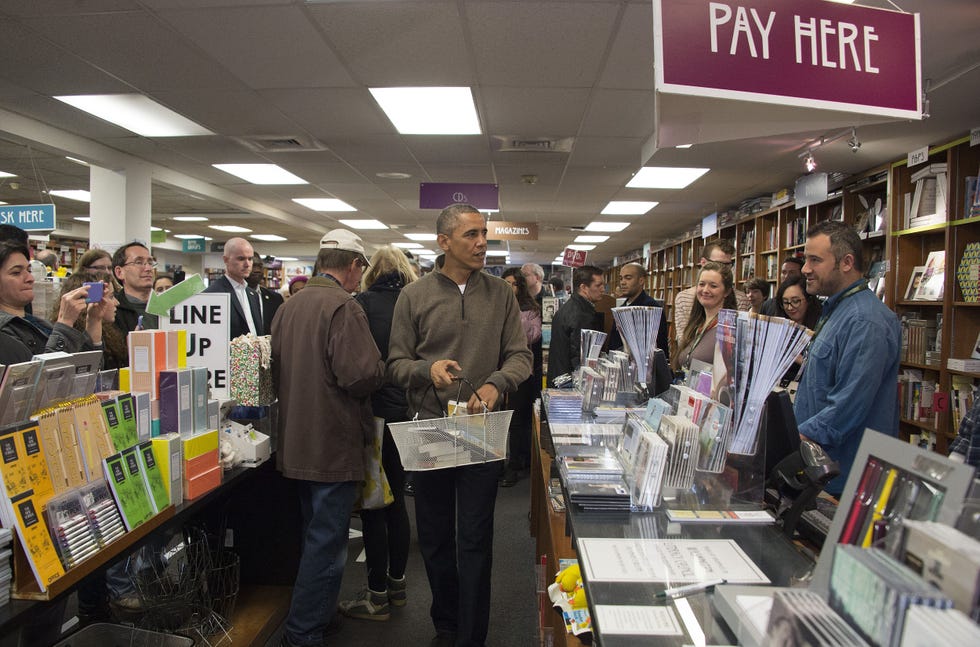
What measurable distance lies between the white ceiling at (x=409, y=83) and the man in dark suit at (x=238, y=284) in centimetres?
115

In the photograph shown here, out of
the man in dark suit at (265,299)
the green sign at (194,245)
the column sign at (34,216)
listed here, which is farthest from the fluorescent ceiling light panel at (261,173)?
the green sign at (194,245)

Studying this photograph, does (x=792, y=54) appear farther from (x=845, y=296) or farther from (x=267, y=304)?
(x=267, y=304)

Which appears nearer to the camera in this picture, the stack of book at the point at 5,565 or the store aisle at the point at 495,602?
the stack of book at the point at 5,565

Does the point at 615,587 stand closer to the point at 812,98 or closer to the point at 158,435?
the point at 812,98

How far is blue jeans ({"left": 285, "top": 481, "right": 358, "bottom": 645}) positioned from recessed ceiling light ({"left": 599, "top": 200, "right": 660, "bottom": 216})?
275 inches

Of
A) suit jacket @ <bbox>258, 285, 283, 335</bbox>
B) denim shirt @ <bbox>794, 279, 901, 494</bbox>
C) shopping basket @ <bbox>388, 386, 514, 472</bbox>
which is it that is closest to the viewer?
shopping basket @ <bbox>388, 386, 514, 472</bbox>

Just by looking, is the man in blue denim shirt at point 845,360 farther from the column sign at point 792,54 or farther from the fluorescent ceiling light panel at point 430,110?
the fluorescent ceiling light panel at point 430,110

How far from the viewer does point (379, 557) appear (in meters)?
2.60

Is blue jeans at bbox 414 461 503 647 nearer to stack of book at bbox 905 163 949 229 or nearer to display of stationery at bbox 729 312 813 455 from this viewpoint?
display of stationery at bbox 729 312 813 455

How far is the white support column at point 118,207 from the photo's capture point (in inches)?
239

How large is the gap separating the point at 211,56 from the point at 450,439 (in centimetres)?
303

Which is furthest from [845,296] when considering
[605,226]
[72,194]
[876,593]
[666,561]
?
[72,194]

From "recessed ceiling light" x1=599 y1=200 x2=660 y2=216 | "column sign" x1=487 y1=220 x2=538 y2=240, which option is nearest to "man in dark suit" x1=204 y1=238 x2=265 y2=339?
"column sign" x1=487 y1=220 x2=538 y2=240

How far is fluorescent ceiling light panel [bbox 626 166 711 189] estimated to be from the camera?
20.4ft
